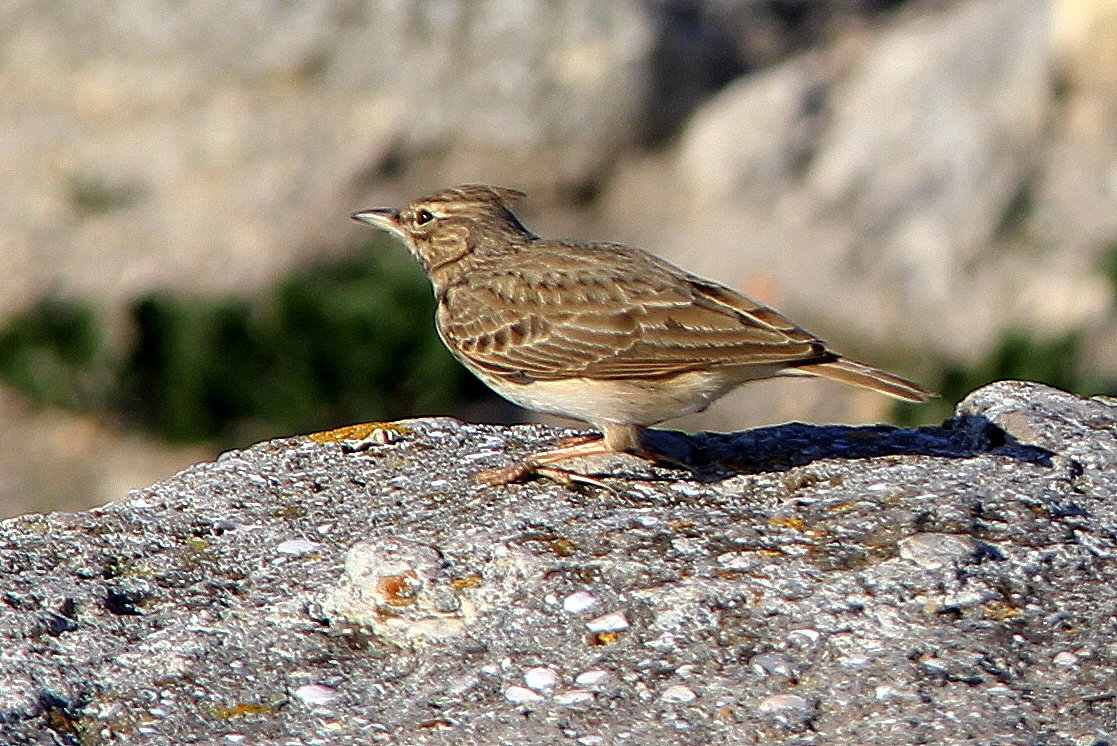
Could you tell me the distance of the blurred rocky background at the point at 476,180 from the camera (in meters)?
15.2

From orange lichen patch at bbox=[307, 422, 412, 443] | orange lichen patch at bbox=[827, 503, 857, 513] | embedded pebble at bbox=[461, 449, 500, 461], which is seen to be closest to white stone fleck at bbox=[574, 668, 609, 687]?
orange lichen patch at bbox=[827, 503, 857, 513]

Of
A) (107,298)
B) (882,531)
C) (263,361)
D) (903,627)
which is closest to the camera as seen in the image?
(903,627)

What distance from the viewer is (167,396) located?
1529 cm

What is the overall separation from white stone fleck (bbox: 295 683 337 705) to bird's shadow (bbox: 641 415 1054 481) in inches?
71.2

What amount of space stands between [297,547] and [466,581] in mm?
700

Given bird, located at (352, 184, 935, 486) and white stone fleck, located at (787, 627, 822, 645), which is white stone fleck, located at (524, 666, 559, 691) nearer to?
white stone fleck, located at (787, 627, 822, 645)

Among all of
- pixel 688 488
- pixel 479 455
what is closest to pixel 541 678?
pixel 688 488

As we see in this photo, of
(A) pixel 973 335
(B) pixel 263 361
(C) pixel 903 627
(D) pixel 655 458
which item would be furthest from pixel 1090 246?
(C) pixel 903 627

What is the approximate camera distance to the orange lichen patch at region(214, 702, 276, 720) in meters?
4.71

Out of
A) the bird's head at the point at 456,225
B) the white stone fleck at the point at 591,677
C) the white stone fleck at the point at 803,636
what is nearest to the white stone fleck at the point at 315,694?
the white stone fleck at the point at 591,677

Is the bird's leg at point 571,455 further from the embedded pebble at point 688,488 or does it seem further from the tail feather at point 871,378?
the tail feather at point 871,378

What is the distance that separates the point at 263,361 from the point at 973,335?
628 centimetres

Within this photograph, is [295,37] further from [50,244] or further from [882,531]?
[882,531]

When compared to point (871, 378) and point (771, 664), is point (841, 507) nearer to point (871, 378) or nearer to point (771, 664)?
point (871, 378)
